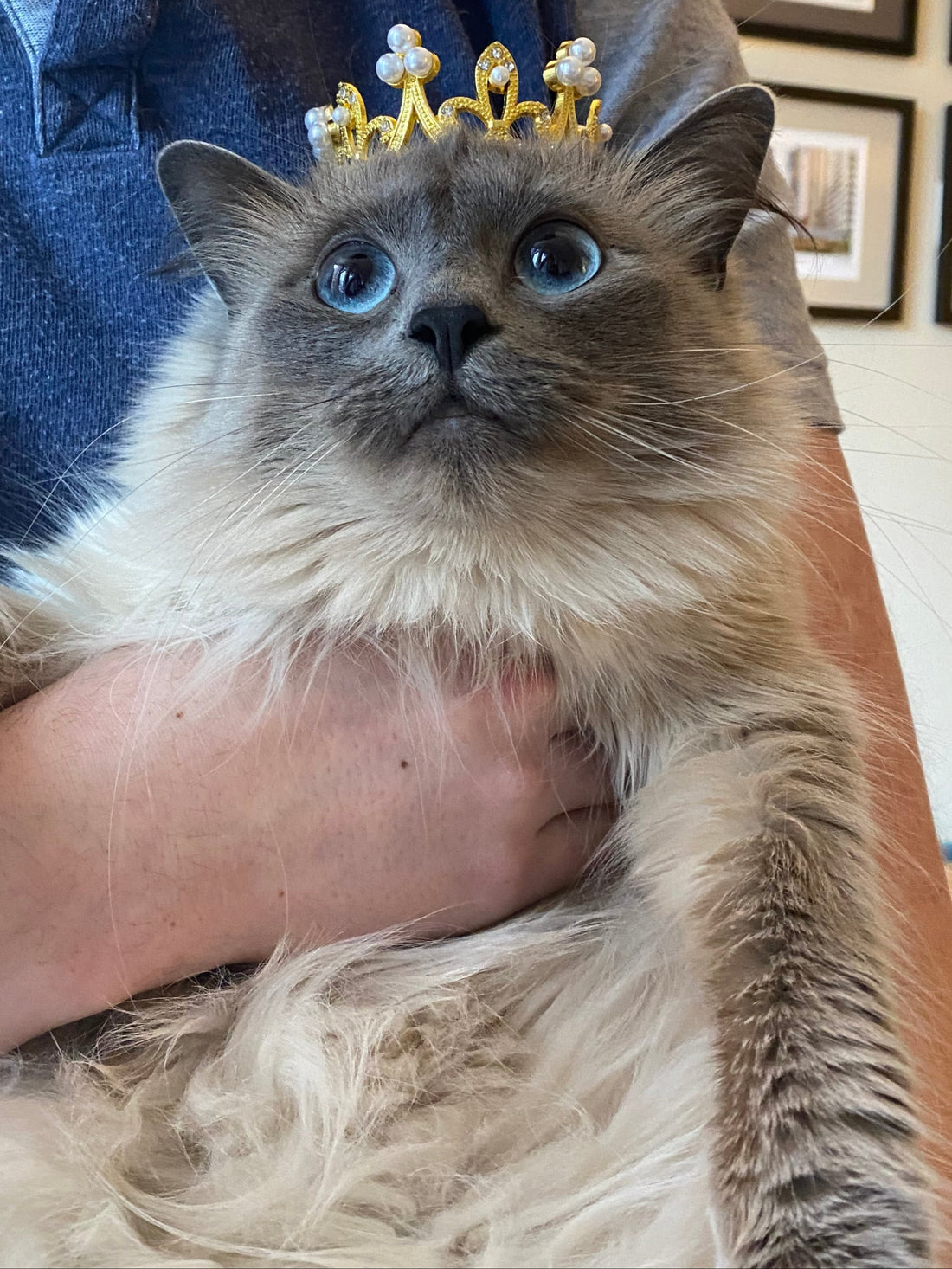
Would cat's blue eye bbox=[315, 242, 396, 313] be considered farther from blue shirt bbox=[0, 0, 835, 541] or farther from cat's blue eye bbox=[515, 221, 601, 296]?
blue shirt bbox=[0, 0, 835, 541]

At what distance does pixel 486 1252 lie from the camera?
0.70m

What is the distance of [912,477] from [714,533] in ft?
7.65

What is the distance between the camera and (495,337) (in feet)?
2.80

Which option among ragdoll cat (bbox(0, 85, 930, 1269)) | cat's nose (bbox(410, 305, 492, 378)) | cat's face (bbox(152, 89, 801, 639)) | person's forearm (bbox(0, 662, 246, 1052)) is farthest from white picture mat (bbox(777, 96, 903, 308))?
person's forearm (bbox(0, 662, 246, 1052))

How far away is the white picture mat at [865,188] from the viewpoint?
9.71 feet

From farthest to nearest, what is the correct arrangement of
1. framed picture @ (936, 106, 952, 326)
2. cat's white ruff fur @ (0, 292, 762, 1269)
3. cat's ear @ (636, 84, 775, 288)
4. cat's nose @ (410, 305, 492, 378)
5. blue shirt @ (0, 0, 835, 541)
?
1. framed picture @ (936, 106, 952, 326)
2. blue shirt @ (0, 0, 835, 541)
3. cat's ear @ (636, 84, 775, 288)
4. cat's nose @ (410, 305, 492, 378)
5. cat's white ruff fur @ (0, 292, 762, 1269)

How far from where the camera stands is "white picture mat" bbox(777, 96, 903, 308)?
9.71 feet

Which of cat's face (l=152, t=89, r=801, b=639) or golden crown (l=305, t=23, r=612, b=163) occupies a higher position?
golden crown (l=305, t=23, r=612, b=163)

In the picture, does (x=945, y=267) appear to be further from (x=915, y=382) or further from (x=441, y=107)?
(x=441, y=107)

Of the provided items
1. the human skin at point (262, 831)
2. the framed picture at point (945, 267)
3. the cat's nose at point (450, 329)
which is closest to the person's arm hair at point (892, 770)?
the human skin at point (262, 831)

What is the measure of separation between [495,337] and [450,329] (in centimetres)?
4

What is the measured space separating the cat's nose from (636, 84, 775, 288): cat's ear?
17.2 inches

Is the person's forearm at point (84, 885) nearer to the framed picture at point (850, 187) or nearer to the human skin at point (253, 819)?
the human skin at point (253, 819)

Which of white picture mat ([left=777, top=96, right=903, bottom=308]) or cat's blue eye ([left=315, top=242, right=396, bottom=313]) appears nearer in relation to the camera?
cat's blue eye ([left=315, top=242, right=396, bottom=313])
